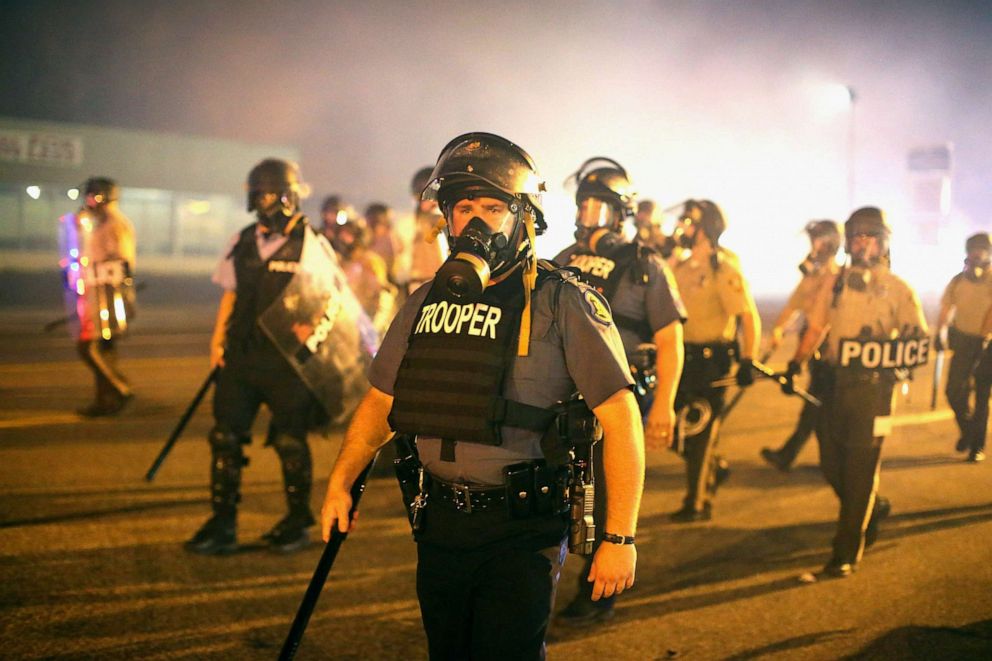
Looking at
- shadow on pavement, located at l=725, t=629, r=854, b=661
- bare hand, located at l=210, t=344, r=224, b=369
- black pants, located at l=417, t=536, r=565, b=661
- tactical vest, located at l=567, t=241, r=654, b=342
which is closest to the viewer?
black pants, located at l=417, t=536, r=565, b=661

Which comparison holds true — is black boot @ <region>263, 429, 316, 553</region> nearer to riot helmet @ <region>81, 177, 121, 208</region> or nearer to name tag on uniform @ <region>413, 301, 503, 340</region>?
name tag on uniform @ <region>413, 301, 503, 340</region>

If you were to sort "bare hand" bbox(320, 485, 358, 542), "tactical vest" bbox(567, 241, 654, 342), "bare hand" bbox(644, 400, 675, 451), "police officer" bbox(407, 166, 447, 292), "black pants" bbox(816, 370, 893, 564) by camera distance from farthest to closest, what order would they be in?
"police officer" bbox(407, 166, 447, 292) → "black pants" bbox(816, 370, 893, 564) → "tactical vest" bbox(567, 241, 654, 342) → "bare hand" bbox(644, 400, 675, 451) → "bare hand" bbox(320, 485, 358, 542)

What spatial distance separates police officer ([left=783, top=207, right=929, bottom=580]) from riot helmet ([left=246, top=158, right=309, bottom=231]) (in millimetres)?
3263

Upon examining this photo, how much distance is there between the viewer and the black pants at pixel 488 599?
8.43ft

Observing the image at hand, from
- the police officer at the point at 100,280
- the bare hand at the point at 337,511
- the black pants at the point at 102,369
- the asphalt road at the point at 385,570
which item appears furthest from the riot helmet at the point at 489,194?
the black pants at the point at 102,369

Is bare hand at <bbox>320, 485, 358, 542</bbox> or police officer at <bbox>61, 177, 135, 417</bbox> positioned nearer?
bare hand at <bbox>320, 485, 358, 542</bbox>

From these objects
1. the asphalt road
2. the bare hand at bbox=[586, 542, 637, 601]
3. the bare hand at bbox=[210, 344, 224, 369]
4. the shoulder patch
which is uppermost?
the shoulder patch

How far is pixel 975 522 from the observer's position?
6.34 metres

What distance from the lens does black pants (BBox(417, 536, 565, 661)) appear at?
8.43 feet

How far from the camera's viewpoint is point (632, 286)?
4.80 m

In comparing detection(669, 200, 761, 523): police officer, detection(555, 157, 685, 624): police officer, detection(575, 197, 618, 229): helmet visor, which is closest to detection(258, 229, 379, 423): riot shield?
detection(555, 157, 685, 624): police officer

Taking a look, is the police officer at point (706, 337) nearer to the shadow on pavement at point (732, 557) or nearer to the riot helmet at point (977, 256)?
the shadow on pavement at point (732, 557)

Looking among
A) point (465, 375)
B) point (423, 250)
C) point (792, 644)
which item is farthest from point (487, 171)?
point (423, 250)

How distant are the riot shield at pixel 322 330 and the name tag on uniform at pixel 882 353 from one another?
293 centimetres
